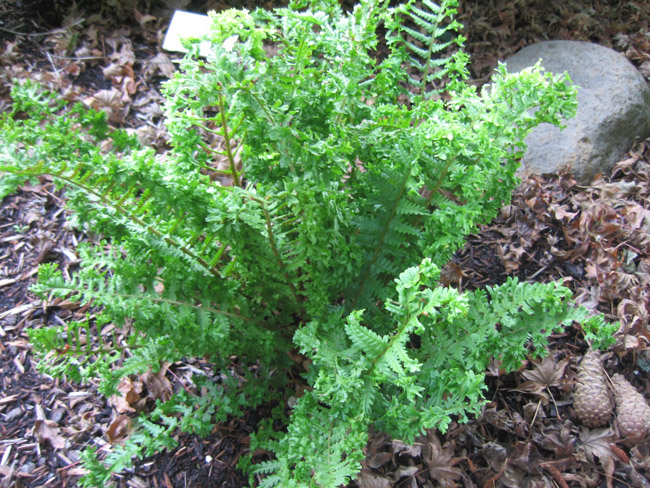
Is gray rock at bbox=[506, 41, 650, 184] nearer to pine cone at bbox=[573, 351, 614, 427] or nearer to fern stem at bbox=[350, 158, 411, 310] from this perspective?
pine cone at bbox=[573, 351, 614, 427]

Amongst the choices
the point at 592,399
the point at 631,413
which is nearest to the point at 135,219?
the point at 592,399

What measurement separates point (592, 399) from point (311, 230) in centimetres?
160

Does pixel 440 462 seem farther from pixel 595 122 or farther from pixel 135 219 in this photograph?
pixel 595 122

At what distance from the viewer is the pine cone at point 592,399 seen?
238 centimetres

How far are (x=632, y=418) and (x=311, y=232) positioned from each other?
1.76 m

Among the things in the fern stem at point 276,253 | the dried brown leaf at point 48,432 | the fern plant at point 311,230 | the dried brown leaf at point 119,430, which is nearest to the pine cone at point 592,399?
the fern plant at point 311,230

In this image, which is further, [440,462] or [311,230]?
[440,462]

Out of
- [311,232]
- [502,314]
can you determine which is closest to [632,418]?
[502,314]

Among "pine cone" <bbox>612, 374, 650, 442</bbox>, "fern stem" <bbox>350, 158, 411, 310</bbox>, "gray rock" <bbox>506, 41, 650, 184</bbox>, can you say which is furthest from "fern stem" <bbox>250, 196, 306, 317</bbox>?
"gray rock" <bbox>506, 41, 650, 184</bbox>

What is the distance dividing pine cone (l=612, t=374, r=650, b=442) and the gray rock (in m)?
1.45

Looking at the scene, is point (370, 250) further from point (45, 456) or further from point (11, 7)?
point (11, 7)

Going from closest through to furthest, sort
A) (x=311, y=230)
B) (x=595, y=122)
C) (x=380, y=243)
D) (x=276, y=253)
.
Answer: (x=311, y=230), (x=276, y=253), (x=380, y=243), (x=595, y=122)

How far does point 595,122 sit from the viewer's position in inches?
134

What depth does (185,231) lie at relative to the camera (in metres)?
2.04
